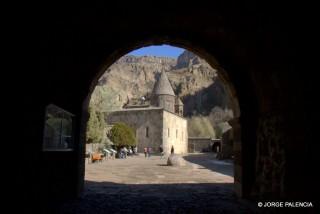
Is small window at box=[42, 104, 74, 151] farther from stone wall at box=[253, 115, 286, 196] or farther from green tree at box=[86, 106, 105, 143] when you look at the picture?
green tree at box=[86, 106, 105, 143]

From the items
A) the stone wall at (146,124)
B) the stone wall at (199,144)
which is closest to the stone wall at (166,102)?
the stone wall at (146,124)

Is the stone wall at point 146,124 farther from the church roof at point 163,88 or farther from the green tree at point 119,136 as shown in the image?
the green tree at point 119,136

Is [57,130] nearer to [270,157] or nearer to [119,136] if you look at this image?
[270,157]

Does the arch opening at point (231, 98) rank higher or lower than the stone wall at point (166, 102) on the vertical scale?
lower

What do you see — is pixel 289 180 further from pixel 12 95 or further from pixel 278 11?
pixel 12 95

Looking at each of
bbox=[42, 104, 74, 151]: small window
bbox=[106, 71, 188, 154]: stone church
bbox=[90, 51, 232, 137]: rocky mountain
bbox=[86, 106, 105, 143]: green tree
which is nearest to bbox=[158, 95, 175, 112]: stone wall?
bbox=[106, 71, 188, 154]: stone church

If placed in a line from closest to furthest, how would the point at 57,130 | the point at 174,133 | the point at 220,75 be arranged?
the point at 57,130 → the point at 220,75 → the point at 174,133

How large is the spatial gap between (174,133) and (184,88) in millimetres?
36267

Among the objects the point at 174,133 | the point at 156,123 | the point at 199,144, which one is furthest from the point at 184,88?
the point at 156,123

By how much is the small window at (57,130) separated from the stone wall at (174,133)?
3250cm

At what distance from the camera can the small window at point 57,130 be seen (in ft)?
14.9

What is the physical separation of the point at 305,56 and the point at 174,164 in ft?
44.9

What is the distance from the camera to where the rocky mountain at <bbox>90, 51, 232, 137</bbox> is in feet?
194

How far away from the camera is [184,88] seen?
7738cm
